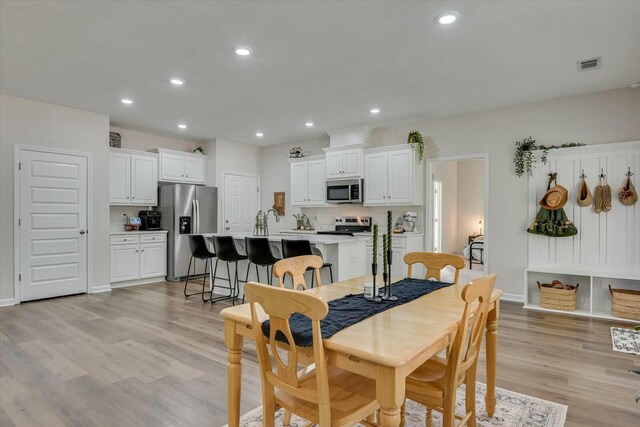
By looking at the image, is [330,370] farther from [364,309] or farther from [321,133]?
[321,133]

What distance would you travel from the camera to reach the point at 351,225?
22.8 ft

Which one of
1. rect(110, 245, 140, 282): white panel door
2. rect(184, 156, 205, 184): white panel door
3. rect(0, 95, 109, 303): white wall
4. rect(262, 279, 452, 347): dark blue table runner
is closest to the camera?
rect(262, 279, 452, 347): dark blue table runner

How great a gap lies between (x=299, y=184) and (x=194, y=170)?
212 centimetres

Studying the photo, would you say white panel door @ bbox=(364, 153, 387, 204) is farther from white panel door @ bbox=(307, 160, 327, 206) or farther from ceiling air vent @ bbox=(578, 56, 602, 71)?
ceiling air vent @ bbox=(578, 56, 602, 71)

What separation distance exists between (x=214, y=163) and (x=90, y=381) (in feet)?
17.5

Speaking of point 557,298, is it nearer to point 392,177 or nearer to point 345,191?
point 392,177

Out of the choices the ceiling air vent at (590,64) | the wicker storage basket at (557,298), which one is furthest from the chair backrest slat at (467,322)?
the wicker storage basket at (557,298)

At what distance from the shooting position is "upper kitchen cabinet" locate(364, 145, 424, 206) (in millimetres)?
5906

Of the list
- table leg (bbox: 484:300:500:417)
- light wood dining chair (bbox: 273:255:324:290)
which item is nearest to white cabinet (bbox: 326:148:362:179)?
light wood dining chair (bbox: 273:255:324:290)

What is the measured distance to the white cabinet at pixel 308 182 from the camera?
23.5ft

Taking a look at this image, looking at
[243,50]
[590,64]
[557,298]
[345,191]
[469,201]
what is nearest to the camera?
[243,50]

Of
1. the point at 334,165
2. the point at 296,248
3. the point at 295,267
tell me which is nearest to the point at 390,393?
the point at 295,267

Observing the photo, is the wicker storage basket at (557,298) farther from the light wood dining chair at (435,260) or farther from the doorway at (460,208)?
the doorway at (460,208)

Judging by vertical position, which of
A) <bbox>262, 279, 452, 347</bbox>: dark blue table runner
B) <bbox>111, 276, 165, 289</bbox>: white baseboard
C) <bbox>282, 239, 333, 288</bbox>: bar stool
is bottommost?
<bbox>111, 276, 165, 289</bbox>: white baseboard
